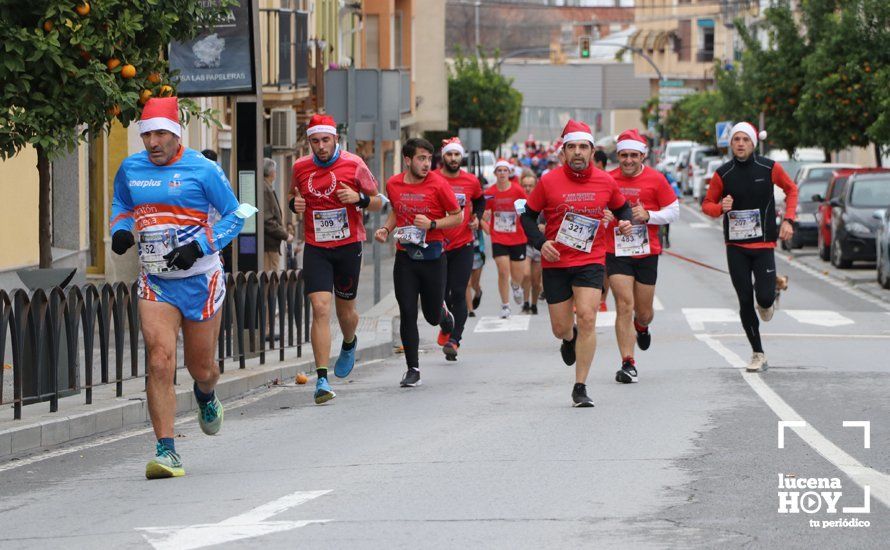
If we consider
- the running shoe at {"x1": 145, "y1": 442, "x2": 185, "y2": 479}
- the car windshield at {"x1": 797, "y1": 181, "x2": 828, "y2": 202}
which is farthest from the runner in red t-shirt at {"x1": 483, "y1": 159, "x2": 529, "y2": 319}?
the car windshield at {"x1": 797, "y1": 181, "x2": 828, "y2": 202}

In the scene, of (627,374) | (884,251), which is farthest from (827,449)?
(884,251)

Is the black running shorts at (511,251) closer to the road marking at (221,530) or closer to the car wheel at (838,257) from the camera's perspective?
the car wheel at (838,257)

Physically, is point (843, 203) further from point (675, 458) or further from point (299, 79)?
point (675, 458)

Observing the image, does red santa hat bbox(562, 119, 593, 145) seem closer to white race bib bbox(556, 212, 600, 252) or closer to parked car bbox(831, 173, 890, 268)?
white race bib bbox(556, 212, 600, 252)

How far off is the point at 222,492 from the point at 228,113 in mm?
23703

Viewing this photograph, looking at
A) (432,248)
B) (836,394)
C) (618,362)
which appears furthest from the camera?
(618,362)

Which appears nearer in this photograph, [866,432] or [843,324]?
[866,432]

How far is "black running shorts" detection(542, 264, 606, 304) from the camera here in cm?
1259

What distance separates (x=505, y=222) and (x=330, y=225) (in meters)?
9.16

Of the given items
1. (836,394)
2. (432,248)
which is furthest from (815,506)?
(432,248)

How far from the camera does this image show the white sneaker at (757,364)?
14781mm

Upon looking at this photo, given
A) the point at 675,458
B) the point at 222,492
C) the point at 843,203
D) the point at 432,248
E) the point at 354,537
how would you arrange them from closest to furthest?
1. the point at 354,537
2. the point at 222,492
3. the point at 675,458
4. the point at 432,248
5. the point at 843,203

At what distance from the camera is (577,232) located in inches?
496

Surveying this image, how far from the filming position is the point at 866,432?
420 inches
